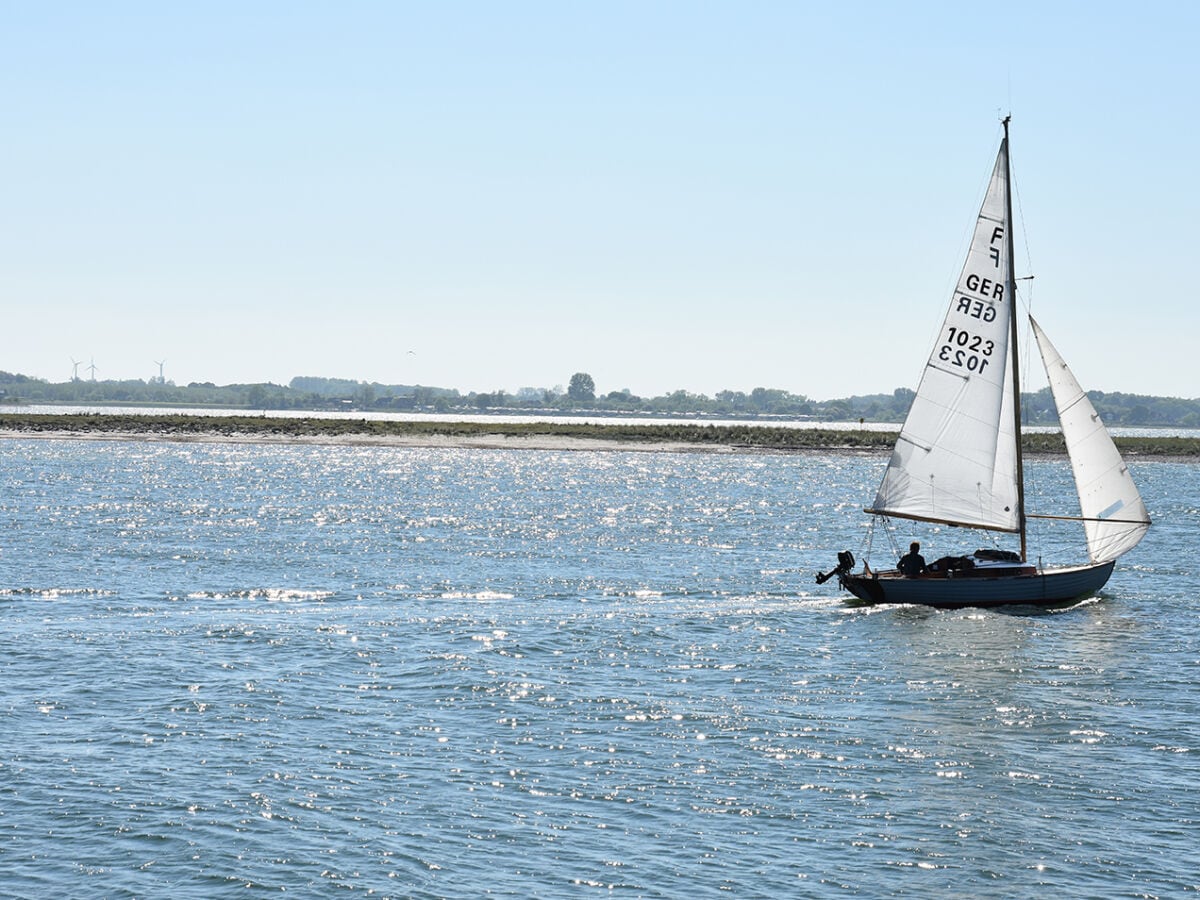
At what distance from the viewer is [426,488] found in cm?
10538

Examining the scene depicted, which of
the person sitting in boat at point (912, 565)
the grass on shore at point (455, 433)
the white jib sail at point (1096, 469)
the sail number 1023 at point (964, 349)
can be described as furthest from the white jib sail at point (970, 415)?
the grass on shore at point (455, 433)

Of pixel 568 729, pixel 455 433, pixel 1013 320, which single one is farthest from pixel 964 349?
pixel 455 433

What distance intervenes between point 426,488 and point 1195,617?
230 feet

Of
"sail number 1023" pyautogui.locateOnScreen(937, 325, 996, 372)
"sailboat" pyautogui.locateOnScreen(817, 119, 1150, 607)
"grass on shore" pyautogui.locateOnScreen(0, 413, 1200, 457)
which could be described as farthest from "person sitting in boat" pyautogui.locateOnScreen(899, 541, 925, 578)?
"grass on shore" pyautogui.locateOnScreen(0, 413, 1200, 457)

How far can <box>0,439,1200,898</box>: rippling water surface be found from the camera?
774 inches

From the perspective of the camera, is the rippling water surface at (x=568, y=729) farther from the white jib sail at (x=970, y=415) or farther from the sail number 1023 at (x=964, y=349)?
the sail number 1023 at (x=964, y=349)

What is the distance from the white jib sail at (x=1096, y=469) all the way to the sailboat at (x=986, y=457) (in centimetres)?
3

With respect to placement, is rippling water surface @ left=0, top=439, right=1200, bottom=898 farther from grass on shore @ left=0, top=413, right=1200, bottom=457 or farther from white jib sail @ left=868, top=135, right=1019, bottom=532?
grass on shore @ left=0, top=413, right=1200, bottom=457

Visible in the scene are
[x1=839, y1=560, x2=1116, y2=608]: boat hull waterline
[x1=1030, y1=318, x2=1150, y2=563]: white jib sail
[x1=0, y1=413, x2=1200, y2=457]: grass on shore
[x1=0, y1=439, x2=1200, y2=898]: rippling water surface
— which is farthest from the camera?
[x1=0, y1=413, x2=1200, y2=457]: grass on shore

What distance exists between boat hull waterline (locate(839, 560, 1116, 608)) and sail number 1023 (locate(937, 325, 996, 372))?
722 cm

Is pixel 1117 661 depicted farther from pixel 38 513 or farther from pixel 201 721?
pixel 38 513

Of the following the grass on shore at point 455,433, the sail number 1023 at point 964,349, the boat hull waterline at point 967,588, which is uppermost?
the sail number 1023 at point 964,349

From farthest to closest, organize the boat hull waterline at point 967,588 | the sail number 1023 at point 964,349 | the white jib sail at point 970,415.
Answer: the sail number 1023 at point 964,349, the white jib sail at point 970,415, the boat hull waterline at point 967,588

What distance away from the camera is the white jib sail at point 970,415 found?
146 ft
